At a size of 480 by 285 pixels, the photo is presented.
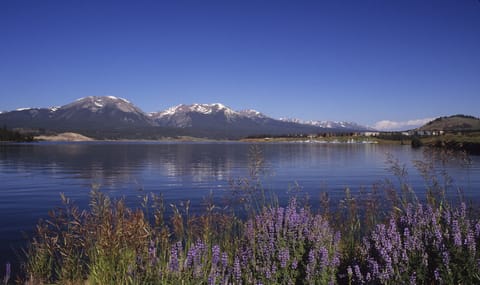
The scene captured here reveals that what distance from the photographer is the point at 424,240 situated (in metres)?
6.66

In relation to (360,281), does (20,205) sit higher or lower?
lower

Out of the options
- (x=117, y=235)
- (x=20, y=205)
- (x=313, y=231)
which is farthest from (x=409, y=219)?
(x=20, y=205)

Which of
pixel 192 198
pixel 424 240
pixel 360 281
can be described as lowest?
pixel 192 198

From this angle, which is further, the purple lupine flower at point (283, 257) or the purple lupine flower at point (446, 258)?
the purple lupine flower at point (283, 257)

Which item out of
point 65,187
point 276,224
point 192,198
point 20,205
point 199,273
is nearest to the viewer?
point 199,273

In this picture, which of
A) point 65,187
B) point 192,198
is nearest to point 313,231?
point 192,198

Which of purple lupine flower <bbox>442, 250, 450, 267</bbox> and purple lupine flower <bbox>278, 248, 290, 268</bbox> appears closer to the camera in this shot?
purple lupine flower <bbox>442, 250, 450, 267</bbox>

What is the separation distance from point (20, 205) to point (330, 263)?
789 inches

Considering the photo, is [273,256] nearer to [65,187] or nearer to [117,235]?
[117,235]

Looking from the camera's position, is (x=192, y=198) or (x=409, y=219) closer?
(x=409, y=219)

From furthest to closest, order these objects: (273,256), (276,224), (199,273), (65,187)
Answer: (65,187)
(276,224)
(273,256)
(199,273)

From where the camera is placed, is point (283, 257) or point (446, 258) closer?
point (446, 258)

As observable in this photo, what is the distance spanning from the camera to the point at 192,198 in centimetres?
2356

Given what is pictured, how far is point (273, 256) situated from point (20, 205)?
19340mm
